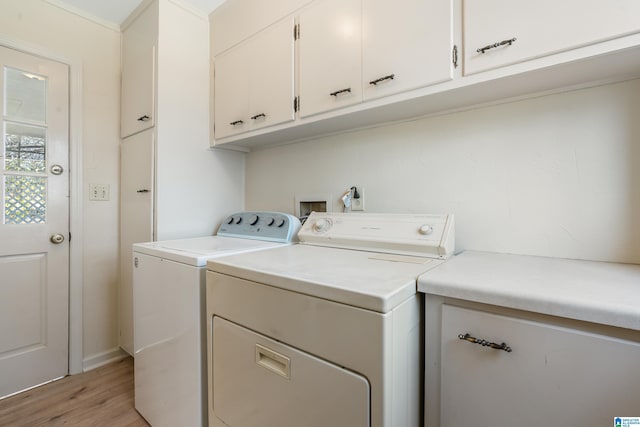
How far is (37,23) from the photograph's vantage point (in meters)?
1.76

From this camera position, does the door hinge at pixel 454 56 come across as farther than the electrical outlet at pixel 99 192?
No

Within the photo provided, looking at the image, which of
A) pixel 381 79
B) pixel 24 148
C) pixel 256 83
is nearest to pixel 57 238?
pixel 24 148

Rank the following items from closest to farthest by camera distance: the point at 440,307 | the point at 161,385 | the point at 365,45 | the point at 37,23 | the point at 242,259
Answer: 1. the point at 440,307
2. the point at 242,259
3. the point at 365,45
4. the point at 161,385
5. the point at 37,23

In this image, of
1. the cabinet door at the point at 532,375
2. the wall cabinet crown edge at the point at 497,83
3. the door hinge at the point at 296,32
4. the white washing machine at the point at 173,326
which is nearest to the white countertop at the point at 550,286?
the cabinet door at the point at 532,375

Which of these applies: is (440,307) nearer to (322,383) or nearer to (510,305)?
(510,305)

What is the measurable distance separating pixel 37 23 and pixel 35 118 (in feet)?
1.93

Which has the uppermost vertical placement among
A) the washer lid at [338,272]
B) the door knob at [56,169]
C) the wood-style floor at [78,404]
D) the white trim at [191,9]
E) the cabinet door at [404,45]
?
the white trim at [191,9]

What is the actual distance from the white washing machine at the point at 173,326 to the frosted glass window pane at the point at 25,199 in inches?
35.7

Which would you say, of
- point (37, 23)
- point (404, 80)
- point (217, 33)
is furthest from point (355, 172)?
point (37, 23)

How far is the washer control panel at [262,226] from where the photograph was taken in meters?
1.58

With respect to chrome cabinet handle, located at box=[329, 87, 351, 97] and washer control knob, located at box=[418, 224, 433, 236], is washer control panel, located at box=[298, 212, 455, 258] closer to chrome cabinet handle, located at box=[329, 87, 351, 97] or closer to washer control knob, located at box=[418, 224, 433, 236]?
washer control knob, located at box=[418, 224, 433, 236]

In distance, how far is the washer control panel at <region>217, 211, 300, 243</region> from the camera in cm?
158

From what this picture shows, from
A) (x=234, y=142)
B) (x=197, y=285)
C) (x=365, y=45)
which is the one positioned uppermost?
(x=365, y=45)

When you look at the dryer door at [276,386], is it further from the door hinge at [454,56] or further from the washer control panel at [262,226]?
the door hinge at [454,56]
